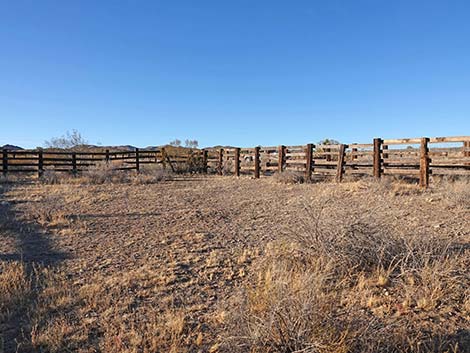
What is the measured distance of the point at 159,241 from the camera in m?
6.62

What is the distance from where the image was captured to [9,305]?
401cm

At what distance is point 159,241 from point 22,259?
7.19 feet

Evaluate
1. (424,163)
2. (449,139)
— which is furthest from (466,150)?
(424,163)

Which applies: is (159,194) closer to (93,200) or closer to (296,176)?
(93,200)

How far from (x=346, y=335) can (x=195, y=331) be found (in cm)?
144

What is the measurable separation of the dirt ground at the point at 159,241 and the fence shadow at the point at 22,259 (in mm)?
19

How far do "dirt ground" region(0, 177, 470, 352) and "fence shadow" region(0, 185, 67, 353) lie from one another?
0.02 m

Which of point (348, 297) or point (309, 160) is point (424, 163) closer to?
point (309, 160)

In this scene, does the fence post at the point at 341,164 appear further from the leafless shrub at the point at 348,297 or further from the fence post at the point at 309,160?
the leafless shrub at the point at 348,297

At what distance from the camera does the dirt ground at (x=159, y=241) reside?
12.2ft

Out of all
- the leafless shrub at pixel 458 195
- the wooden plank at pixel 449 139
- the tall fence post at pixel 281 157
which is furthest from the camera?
the tall fence post at pixel 281 157

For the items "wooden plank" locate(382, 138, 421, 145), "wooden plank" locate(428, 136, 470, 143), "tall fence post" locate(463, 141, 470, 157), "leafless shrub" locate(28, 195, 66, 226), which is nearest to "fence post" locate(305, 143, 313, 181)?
"wooden plank" locate(382, 138, 421, 145)

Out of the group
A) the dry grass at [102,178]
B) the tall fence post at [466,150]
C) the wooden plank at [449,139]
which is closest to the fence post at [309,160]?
the wooden plank at [449,139]

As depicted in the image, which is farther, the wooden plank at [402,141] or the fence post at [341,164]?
the fence post at [341,164]
